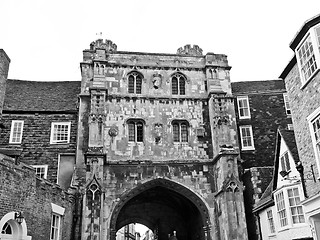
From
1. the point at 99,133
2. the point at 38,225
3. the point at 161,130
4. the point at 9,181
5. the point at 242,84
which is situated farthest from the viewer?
the point at 242,84

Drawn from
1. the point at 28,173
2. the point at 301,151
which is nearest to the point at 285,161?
the point at 301,151

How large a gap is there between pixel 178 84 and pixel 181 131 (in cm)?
326

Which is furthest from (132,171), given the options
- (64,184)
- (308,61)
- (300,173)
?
(308,61)

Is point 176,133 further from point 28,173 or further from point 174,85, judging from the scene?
point 28,173

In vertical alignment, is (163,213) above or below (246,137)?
below

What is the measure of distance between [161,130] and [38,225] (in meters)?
10.4

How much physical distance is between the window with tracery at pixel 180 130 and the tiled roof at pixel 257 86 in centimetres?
584

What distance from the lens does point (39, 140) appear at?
2425 cm

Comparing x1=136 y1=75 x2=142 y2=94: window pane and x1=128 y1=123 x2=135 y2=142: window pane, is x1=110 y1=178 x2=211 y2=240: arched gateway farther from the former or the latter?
x1=136 y1=75 x2=142 y2=94: window pane

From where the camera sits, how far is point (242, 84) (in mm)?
29391

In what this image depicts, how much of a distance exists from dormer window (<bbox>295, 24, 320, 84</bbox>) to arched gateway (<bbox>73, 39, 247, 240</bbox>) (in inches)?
322

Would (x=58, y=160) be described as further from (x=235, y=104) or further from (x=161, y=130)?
(x=235, y=104)

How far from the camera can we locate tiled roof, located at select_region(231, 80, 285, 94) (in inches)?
1097

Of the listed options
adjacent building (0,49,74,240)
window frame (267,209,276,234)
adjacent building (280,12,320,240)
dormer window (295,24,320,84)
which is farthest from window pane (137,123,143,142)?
A: dormer window (295,24,320,84)
